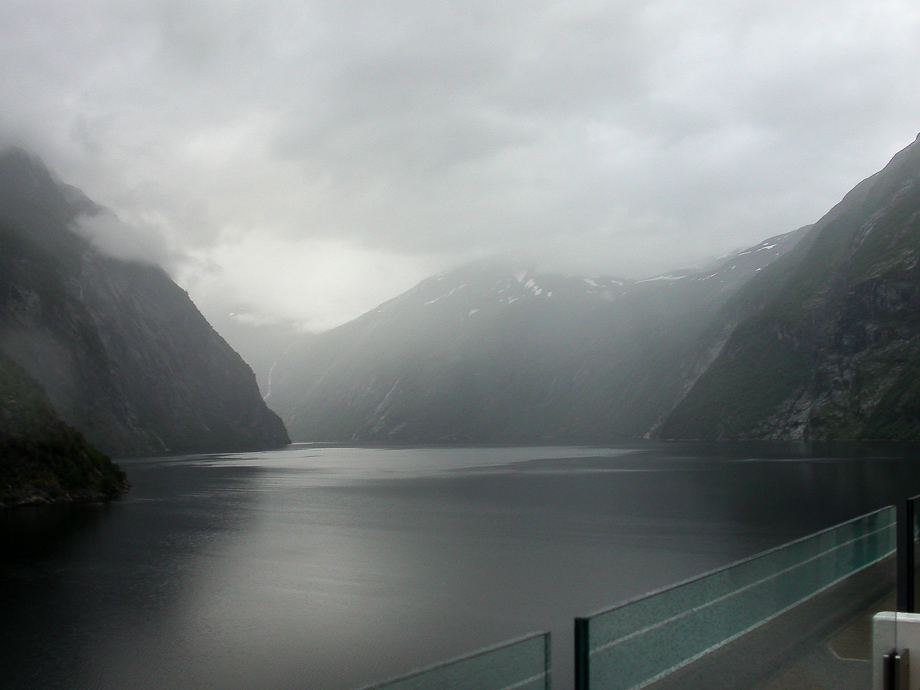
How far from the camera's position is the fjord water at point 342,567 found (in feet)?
62.4

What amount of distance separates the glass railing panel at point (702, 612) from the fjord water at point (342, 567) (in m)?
6.60

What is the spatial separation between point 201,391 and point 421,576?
17100 centimetres

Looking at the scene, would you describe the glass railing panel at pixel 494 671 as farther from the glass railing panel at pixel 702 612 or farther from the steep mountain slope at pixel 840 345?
the steep mountain slope at pixel 840 345

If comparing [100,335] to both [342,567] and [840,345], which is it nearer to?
[840,345]

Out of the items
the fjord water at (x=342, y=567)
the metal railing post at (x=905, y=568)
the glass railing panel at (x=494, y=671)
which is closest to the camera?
the glass railing panel at (x=494, y=671)

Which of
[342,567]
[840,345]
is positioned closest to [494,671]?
[342,567]

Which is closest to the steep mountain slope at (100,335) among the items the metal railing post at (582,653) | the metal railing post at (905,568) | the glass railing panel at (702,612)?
the glass railing panel at (702,612)

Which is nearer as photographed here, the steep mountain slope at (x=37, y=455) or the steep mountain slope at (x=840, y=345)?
the steep mountain slope at (x=37, y=455)

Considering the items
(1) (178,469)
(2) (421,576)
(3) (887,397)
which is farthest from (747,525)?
(3) (887,397)

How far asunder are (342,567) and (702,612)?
24.0 meters

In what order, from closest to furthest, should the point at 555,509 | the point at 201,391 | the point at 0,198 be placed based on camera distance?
the point at 555,509 < the point at 0,198 < the point at 201,391

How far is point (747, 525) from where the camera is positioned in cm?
3797

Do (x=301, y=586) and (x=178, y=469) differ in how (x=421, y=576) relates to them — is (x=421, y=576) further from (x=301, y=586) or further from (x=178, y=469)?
(x=178, y=469)

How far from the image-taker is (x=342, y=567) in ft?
100
